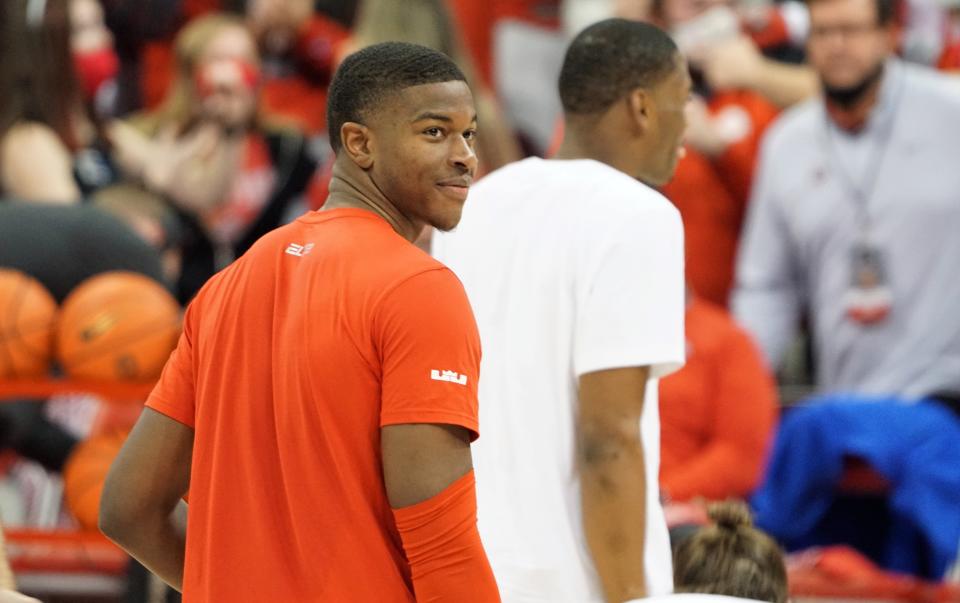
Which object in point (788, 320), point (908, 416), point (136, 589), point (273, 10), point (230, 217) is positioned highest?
point (273, 10)

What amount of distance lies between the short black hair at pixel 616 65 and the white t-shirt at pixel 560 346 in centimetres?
22

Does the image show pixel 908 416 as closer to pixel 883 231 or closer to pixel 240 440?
pixel 883 231

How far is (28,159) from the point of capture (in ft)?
20.3

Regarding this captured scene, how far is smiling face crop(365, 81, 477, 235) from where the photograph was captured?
2.34 meters

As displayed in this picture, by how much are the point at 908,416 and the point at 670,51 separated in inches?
107

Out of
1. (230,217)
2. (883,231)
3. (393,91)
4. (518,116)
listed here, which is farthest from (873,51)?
(393,91)

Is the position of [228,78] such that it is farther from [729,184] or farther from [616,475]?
[616,475]

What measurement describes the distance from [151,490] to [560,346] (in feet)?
2.59

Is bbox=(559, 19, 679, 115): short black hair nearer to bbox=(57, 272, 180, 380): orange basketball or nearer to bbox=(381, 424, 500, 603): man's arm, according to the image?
bbox=(381, 424, 500, 603): man's arm

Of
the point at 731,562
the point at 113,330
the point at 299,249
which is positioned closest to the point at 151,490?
the point at 299,249

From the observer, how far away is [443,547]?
2182 mm

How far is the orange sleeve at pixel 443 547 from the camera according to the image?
7.13 ft

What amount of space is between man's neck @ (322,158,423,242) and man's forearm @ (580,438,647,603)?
0.63 meters

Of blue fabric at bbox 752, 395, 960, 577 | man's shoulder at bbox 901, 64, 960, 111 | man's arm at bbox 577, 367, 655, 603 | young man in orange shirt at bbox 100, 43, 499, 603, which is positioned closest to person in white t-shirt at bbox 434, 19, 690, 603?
man's arm at bbox 577, 367, 655, 603
